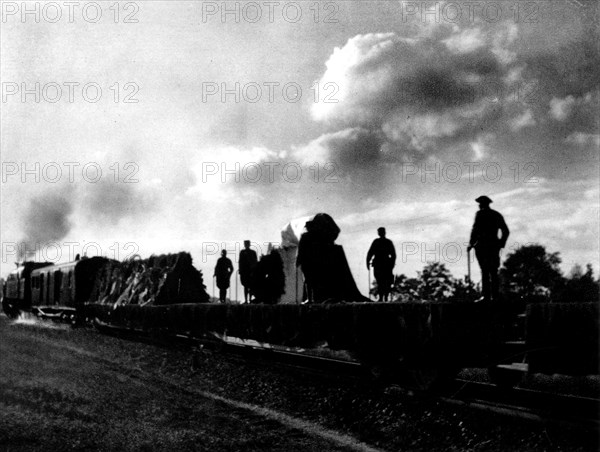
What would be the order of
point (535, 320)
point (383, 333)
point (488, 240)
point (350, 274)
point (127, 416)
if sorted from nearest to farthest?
point (535, 320) → point (127, 416) → point (383, 333) → point (488, 240) → point (350, 274)

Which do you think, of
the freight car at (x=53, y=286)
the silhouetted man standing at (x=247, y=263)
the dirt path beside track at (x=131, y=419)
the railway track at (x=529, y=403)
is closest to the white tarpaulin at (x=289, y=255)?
the silhouetted man standing at (x=247, y=263)

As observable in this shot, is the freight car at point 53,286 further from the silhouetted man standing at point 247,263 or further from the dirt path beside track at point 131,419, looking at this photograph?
the dirt path beside track at point 131,419

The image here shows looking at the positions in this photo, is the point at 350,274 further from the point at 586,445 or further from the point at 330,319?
the point at 586,445

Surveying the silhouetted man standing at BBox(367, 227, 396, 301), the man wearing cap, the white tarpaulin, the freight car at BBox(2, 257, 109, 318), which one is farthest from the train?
the freight car at BBox(2, 257, 109, 318)

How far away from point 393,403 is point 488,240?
279 cm

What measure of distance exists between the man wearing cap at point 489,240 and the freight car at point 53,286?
18974 mm

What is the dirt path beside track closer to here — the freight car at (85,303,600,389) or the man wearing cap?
the freight car at (85,303,600,389)

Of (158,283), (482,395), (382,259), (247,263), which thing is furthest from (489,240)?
(158,283)

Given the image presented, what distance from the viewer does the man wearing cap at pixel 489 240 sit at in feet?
27.9

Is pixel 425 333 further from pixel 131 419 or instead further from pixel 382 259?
pixel 382 259

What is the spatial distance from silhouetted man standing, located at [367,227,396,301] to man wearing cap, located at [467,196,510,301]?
3.22m

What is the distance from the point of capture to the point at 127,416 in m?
6.79

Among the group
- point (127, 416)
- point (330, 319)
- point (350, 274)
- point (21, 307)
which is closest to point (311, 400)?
point (330, 319)

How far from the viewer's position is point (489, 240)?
8523 mm
